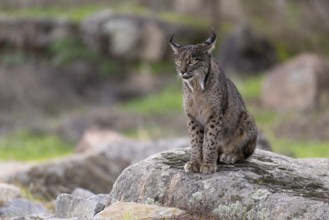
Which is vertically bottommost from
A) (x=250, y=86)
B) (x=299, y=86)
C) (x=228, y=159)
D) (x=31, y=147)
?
(x=228, y=159)

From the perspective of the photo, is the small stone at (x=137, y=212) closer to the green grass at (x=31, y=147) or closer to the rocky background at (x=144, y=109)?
the rocky background at (x=144, y=109)

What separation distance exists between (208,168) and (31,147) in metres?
17.2

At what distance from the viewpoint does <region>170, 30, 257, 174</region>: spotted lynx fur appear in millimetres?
8945

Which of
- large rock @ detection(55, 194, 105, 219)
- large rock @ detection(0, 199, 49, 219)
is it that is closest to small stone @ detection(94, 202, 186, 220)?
large rock @ detection(55, 194, 105, 219)

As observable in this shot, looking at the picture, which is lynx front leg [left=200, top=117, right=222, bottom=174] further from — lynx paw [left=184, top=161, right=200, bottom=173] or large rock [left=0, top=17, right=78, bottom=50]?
large rock [left=0, top=17, right=78, bottom=50]

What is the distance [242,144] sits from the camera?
959 centimetres

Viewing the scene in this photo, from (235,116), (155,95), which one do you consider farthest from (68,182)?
(155,95)

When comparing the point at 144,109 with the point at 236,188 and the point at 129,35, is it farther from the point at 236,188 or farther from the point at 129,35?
the point at 236,188

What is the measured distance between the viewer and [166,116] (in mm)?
29359

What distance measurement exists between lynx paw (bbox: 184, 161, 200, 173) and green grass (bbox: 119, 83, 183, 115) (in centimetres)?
2086

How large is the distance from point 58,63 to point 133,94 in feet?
12.9

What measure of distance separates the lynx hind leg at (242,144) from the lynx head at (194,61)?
897 millimetres

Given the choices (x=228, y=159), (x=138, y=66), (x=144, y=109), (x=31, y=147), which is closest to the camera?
(x=228, y=159)

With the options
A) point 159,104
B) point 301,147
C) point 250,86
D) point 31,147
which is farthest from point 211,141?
point 250,86
